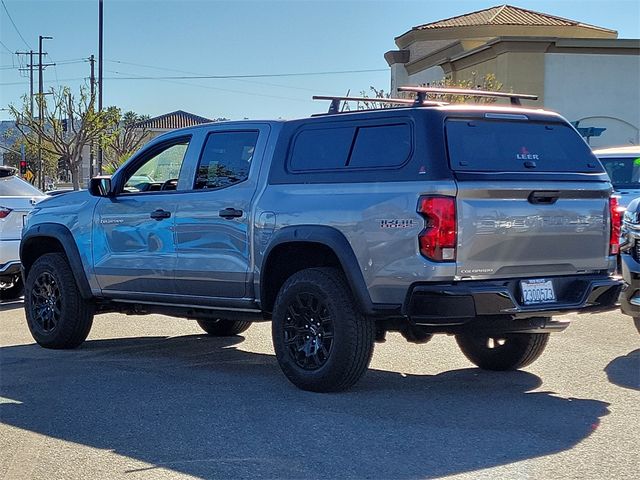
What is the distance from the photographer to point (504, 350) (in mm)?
8312

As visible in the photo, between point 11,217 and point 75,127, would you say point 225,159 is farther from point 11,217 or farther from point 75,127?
point 75,127

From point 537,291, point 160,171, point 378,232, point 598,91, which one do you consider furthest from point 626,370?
point 598,91

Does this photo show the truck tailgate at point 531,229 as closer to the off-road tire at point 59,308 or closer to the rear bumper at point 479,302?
the rear bumper at point 479,302

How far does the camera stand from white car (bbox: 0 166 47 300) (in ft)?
43.0

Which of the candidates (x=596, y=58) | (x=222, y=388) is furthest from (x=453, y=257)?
(x=596, y=58)

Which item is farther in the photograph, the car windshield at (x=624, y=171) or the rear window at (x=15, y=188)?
the car windshield at (x=624, y=171)

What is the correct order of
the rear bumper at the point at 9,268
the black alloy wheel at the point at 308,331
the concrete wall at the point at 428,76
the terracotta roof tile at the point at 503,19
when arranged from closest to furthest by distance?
1. the black alloy wheel at the point at 308,331
2. the rear bumper at the point at 9,268
3. the concrete wall at the point at 428,76
4. the terracotta roof tile at the point at 503,19

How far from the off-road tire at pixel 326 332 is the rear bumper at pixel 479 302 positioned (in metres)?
0.52

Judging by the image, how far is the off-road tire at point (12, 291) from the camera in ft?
46.2

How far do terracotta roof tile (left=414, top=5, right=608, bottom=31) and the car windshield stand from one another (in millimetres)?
31562

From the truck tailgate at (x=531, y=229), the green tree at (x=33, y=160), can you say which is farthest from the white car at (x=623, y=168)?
the green tree at (x=33, y=160)

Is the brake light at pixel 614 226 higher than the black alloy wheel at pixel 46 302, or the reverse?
the brake light at pixel 614 226

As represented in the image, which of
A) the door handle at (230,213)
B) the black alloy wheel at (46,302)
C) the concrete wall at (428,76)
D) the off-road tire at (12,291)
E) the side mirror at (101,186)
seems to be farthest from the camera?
the concrete wall at (428,76)

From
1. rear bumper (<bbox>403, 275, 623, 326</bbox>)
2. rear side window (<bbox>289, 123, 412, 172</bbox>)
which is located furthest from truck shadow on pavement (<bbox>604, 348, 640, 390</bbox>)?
rear side window (<bbox>289, 123, 412, 172</bbox>)
